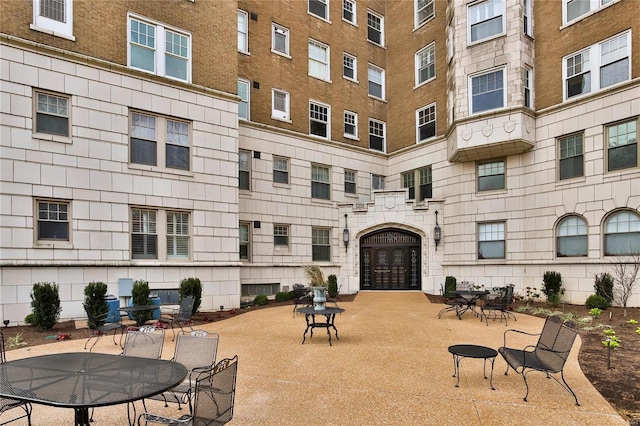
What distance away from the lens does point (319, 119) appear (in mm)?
22172

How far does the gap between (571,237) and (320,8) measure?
17263mm

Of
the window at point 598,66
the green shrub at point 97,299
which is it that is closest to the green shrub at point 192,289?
the green shrub at point 97,299

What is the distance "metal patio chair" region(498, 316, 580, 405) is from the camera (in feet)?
20.0

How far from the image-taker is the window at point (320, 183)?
21.7 m

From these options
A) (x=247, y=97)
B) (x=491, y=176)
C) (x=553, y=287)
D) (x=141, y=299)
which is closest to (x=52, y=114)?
(x=141, y=299)

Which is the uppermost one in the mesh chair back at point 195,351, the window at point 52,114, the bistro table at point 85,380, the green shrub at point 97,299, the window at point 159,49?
the window at point 159,49

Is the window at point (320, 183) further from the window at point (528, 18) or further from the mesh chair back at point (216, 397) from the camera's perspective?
the mesh chair back at point (216, 397)

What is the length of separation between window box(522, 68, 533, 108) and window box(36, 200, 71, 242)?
18.5 metres

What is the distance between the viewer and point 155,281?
1438 cm

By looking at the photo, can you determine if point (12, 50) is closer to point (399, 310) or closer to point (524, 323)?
point (399, 310)

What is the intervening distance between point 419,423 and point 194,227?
12.1 meters

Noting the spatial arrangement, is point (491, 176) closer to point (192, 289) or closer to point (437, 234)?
point (437, 234)

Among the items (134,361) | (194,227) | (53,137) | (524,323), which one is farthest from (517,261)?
(53,137)

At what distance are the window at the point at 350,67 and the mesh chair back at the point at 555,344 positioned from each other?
1945 cm
